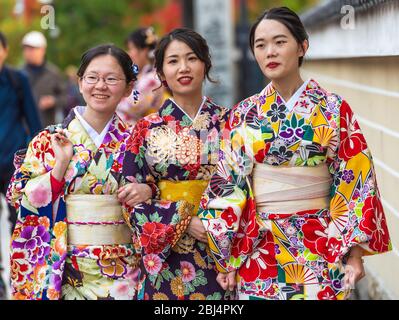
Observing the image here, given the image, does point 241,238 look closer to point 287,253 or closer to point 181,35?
point 287,253

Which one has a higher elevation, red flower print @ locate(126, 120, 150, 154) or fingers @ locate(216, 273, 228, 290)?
red flower print @ locate(126, 120, 150, 154)

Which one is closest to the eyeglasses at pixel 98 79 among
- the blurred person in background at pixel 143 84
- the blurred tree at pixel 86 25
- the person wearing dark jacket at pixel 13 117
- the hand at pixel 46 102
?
the person wearing dark jacket at pixel 13 117

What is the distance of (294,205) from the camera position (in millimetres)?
5289

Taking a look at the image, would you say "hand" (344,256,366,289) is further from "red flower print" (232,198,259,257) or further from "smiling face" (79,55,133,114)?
"smiling face" (79,55,133,114)

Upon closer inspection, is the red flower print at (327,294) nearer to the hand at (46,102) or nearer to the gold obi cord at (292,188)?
the gold obi cord at (292,188)

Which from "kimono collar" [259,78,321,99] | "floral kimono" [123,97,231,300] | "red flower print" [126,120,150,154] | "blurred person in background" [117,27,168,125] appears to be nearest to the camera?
"kimono collar" [259,78,321,99]

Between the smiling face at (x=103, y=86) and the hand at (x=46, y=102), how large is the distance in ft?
24.2

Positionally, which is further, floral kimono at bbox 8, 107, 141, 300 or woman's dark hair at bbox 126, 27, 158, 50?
woman's dark hair at bbox 126, 27, 158, 50

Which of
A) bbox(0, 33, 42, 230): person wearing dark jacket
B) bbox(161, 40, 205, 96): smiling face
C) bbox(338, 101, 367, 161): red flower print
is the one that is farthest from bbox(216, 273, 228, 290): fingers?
bbox(0, 33, 42, 230): person wearing dark jacket

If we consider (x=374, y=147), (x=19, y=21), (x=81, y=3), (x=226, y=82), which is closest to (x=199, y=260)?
(x=374, y=147)

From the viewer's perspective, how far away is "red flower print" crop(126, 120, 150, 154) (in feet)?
18.8

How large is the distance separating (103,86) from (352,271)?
71.9 inches

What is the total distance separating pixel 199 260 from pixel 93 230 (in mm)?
654

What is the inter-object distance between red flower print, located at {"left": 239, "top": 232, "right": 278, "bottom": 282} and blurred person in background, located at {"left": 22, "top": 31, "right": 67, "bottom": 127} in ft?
26.0
